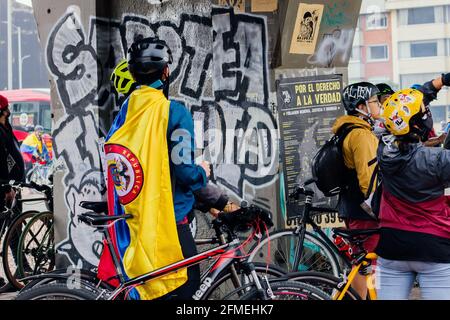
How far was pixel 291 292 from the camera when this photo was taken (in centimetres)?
427

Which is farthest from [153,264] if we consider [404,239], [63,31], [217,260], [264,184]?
Result: [63,31]

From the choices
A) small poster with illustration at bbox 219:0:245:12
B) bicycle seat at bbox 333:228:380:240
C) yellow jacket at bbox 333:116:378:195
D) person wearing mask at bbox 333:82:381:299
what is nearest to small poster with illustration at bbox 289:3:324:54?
small poster with illustration at bbox 219:0:245:12

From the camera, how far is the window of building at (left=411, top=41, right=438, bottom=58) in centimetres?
1044

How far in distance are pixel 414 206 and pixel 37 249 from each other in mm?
4563

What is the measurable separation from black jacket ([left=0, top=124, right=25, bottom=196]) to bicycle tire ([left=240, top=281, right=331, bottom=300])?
426 cm

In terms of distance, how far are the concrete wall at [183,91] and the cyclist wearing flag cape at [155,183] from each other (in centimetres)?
213

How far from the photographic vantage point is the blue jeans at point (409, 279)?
4059 millimetres

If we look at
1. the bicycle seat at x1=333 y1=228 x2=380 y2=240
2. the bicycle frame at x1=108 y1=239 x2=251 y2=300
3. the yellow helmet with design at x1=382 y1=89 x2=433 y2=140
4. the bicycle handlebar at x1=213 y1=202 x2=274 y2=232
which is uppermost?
the yellow helmet with design at x1=382 y1=89 x2=433 y2=140

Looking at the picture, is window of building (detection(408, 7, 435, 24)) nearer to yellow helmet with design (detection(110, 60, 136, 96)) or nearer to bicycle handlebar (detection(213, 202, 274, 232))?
yellow helmet with design (detection(110, 60, 136, 96))

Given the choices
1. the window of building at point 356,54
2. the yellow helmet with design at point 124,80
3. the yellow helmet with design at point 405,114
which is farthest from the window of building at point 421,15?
the yellow helmet with design at point 405,114

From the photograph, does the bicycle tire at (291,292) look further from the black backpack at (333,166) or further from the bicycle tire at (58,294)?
the black backpack at (333,166)

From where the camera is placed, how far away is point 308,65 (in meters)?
6.91

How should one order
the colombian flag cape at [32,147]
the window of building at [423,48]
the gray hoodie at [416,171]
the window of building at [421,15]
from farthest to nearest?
the colombian flag cape at [32,147]
the window of building at [423,48]
the window of building at [421,15]
the gray hoodie at [416,171]
